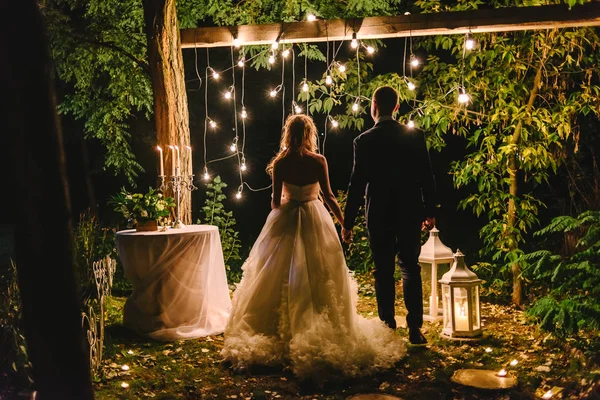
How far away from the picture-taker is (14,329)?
4176mm

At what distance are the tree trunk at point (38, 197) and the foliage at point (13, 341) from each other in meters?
1.14

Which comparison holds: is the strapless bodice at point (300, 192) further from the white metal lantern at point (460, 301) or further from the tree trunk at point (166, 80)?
the tree trunk at point (166, 80)

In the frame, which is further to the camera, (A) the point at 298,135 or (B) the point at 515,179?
(B) the point at 515,179

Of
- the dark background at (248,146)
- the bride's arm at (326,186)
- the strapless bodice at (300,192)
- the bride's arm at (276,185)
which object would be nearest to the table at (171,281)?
the bride's arm at (276,185)

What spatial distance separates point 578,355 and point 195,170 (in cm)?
1308

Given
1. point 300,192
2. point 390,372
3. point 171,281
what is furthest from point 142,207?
point 390,372

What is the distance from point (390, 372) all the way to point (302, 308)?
85cm

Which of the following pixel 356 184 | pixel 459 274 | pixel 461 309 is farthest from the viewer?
pixel 461 309

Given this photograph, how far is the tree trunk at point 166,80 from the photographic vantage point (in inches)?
266

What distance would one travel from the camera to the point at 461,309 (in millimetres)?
5363

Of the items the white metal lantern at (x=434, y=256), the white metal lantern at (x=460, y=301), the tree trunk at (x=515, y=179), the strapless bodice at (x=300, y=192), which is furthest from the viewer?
the tree trunk at (x=515, y=179)

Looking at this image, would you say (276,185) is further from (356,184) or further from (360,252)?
(360,252)

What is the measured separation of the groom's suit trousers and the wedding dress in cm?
23

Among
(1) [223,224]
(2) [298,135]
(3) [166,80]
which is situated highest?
(3) [166,80]
